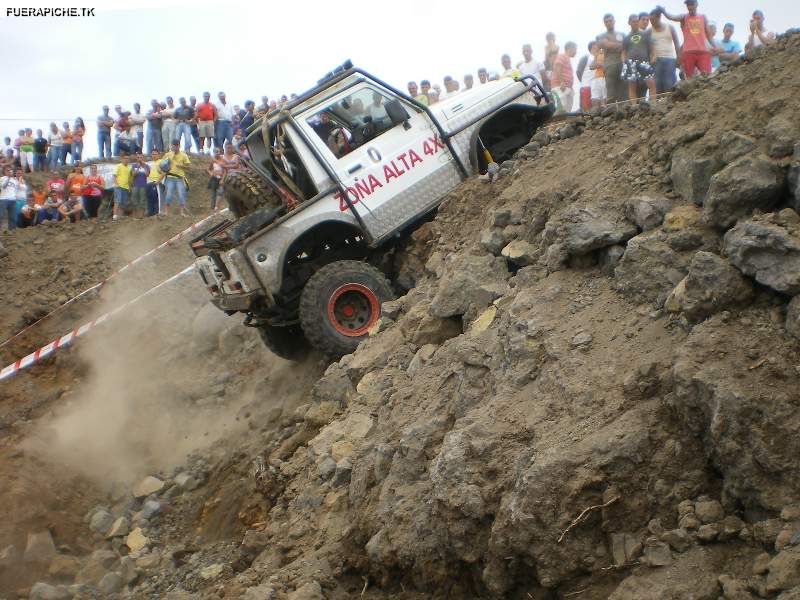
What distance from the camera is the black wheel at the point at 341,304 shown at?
8469 millimetres

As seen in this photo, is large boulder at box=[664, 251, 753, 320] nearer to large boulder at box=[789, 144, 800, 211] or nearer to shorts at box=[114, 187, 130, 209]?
large boulder at box=[789, 144, 800, 211]

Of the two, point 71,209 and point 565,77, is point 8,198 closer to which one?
point 71,209

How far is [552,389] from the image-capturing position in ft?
14.9

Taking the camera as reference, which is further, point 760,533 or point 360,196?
point 360,196

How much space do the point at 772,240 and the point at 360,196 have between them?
5389 millimetres

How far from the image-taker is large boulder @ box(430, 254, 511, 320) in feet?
20.7

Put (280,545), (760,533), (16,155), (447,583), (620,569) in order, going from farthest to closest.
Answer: (16,155)
(280,545)
(447,583)
(620,569)
(760,533)

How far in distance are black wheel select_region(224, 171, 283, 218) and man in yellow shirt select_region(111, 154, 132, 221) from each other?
792cm

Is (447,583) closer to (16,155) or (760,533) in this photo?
(760,533)

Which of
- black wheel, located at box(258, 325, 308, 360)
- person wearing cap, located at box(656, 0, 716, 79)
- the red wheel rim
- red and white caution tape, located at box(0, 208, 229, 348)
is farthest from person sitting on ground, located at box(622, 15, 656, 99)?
red and white caution tape, located at box(0, 208, 229, 348)

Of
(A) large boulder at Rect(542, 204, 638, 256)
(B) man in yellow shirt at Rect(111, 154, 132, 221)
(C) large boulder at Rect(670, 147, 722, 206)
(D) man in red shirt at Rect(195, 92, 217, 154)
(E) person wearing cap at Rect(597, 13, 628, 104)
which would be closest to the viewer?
(C) large boulder at Rect(670, 147, 722, 206)

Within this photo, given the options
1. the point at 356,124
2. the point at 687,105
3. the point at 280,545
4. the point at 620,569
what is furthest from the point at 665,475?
the point at 356,124

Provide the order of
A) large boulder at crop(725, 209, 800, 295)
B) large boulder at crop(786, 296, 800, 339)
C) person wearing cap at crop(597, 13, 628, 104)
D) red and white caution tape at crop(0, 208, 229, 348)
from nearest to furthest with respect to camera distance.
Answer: large boulder at crop(786, 296, 800, 339)
large boulder at crop(725, 209, 800, 295)
person wearing cap at crop(597, 13, 628, 104)
red and white caution tape at crop(0, 208, 229, 348)

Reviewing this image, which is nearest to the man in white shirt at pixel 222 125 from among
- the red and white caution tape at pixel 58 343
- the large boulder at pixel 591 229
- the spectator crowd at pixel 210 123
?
the spectator crowd at pixel 210 123
